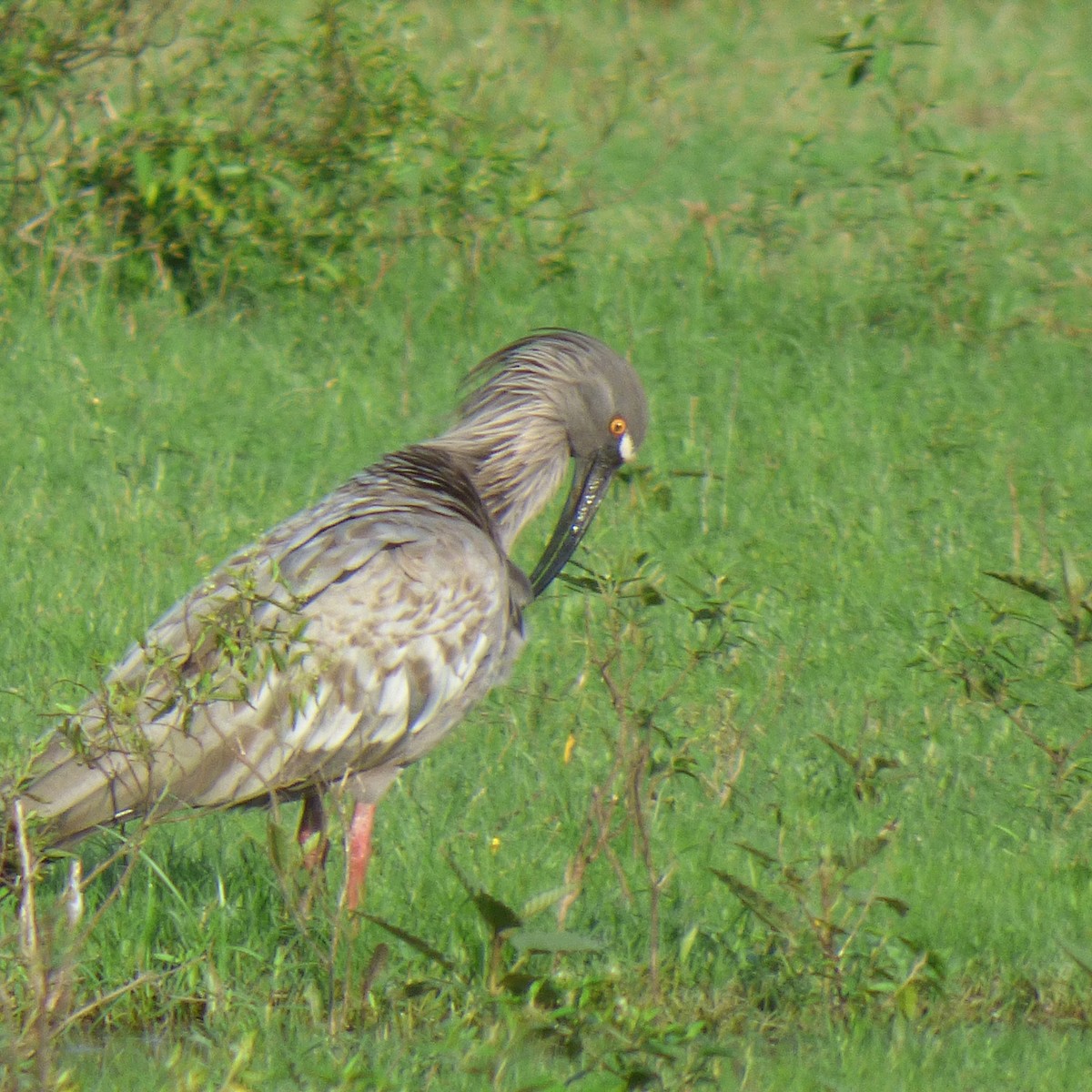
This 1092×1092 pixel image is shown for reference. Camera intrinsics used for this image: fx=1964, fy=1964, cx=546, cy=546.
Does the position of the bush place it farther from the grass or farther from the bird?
the bird

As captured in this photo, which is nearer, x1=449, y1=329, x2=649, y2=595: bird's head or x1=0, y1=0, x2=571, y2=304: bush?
x1=449, y1=329, x2=649, y2=595: bird's head

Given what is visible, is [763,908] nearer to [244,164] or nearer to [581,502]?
[581,502]

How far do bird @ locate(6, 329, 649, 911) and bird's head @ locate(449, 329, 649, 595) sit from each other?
20 centimetres

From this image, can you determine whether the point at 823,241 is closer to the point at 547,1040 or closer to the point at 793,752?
the point at 793,752

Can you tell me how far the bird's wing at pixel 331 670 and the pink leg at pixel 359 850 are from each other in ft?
0.41

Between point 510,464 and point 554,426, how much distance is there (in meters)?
0.21

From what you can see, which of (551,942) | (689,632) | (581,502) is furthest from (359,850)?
(689,632)

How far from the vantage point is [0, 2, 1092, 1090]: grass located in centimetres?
429

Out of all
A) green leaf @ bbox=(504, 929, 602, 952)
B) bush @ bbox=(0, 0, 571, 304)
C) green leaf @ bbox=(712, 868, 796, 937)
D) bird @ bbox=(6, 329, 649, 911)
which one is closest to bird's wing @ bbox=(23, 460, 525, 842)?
bird @ bbox=(6, 329, 649, 911)

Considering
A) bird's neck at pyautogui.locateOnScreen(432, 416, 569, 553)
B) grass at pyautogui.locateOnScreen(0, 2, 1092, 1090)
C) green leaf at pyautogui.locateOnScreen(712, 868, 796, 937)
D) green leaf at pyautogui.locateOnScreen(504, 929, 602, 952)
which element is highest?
bird's neck at pyautogui.locateOnScreen(432, 416, 569, 553)

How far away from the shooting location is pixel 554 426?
6.03 m

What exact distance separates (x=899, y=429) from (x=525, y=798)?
3342mm

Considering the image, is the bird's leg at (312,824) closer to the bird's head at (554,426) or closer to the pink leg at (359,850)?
the pink leg at (359,850)

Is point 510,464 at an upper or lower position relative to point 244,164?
lower
